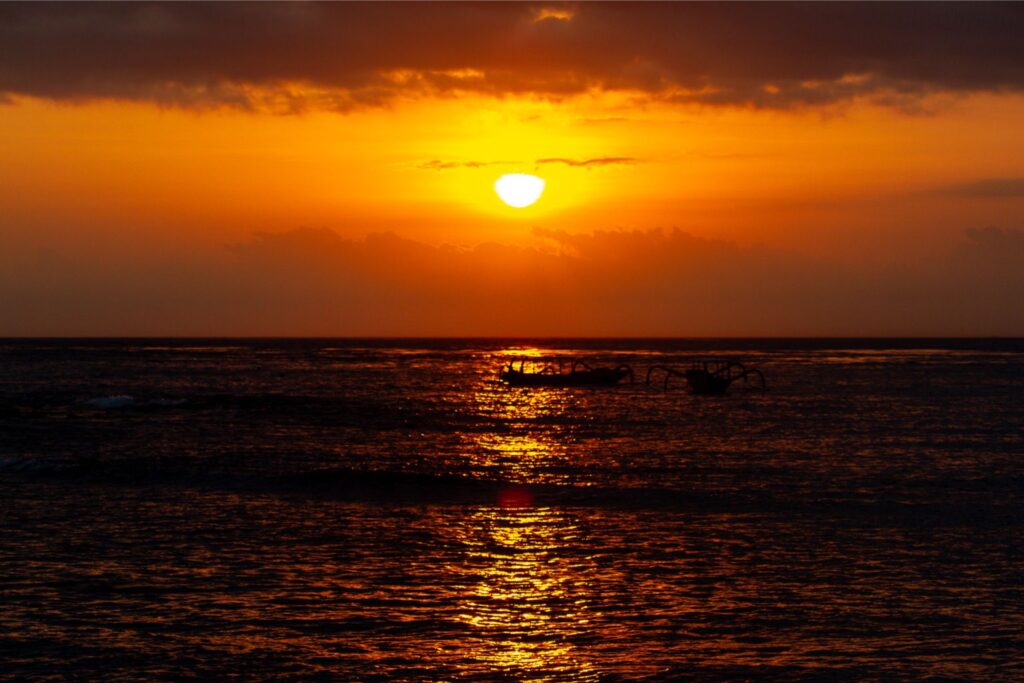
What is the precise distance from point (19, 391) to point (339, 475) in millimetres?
63658

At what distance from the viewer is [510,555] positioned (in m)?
24.9

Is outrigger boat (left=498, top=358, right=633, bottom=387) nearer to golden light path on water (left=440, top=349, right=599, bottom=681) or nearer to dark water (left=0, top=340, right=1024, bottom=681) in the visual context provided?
dark water (left=0, top=340, right=1024, bottom=681)

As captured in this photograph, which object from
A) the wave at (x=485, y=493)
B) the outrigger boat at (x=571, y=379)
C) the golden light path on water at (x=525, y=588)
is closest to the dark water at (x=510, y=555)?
the golden light path on water at (x=525, y=588)

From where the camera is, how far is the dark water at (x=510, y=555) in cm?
1756

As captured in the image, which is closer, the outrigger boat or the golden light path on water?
the golden light path on water

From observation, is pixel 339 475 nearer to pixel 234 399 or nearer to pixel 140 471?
pixel 140 471

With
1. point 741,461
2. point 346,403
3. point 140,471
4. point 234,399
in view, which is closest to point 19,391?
point 234,399

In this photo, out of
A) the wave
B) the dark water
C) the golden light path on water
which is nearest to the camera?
the golden light path on water

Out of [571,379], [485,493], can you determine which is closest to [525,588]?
[485,493]

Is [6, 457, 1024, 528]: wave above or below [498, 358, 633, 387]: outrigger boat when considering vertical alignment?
below

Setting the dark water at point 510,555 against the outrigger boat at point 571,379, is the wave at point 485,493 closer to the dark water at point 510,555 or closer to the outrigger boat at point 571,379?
the dark water at point 510,555

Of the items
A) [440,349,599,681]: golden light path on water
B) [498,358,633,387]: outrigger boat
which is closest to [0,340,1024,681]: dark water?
[440,349,599,681]: golden light path on water

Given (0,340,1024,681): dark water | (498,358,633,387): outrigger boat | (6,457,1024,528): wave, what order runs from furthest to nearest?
(498,358,633,387): outrigger boat → (6,457,1024,528): wave → (0,340,1024,681): dark water

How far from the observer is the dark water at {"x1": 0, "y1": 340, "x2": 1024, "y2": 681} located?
1756 centimetres
